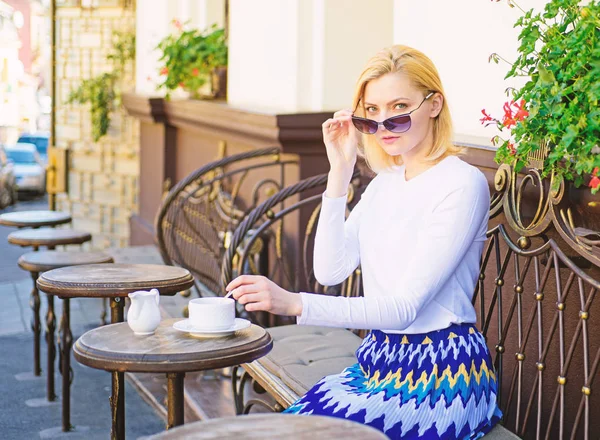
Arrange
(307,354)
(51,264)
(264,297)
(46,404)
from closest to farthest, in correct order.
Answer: (264,297), (307,354), (51,264), (46,404)

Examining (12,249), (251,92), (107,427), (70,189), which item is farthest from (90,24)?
(107,427)

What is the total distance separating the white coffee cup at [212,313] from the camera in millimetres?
2787

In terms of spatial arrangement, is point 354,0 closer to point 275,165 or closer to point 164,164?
point 275,165

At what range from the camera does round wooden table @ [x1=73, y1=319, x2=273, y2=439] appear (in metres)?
2.64

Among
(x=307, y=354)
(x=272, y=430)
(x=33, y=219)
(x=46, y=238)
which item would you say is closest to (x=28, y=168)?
(x=33, y=219)

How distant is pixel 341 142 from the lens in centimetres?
296

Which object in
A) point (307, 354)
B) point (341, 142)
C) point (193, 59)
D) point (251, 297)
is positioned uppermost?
point (193, 59)

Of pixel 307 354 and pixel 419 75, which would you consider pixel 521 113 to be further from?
pixel 307 354

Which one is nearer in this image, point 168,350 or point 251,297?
point 251,297

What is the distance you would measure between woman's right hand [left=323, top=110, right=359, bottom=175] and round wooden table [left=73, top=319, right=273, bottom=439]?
0.51m

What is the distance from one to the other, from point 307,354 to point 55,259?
2059 mm

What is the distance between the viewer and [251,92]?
636 centimetres

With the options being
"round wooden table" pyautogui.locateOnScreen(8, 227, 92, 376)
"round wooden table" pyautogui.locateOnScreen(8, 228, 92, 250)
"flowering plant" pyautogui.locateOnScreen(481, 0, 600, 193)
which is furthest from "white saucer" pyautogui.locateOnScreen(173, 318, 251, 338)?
"round wooden table" pyautogui.locateOnScreen(8, 228, 92, 250)

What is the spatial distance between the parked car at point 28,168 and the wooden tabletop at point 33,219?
39.1ft
